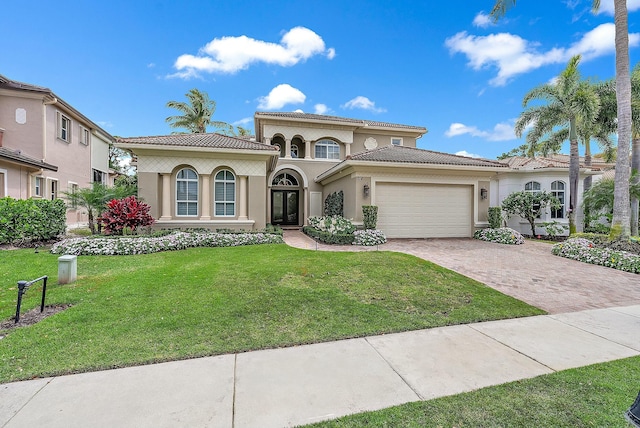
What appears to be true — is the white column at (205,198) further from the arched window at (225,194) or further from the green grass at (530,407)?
the green grass at (530,407)

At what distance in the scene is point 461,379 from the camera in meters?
3.03

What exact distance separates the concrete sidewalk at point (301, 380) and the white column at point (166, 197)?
407 inches

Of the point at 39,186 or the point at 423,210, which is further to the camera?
the point at 39,186

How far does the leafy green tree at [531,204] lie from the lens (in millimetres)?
15523

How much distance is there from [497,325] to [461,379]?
198cm

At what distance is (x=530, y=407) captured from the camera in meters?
2.57

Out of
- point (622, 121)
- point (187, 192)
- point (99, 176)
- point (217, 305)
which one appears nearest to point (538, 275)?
point (622, 121)

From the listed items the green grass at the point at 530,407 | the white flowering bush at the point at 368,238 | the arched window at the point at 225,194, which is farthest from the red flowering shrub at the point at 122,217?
the green grass at the point at 530,407

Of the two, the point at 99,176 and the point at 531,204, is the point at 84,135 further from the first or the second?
the point at 531,204

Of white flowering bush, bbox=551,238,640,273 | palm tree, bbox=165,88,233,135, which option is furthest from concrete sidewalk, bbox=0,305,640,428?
palm tree, bbox=165,88,233,135

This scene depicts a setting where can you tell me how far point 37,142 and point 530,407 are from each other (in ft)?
71.0

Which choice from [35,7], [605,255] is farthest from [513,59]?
[35,7]

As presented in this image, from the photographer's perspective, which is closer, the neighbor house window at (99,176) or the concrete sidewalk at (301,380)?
the concrete sidewalk at (301,380)

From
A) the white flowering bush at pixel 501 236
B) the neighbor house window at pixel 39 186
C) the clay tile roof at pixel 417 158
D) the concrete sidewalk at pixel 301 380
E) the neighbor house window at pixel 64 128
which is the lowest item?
the concrete sidewalk at pixel 301 380
